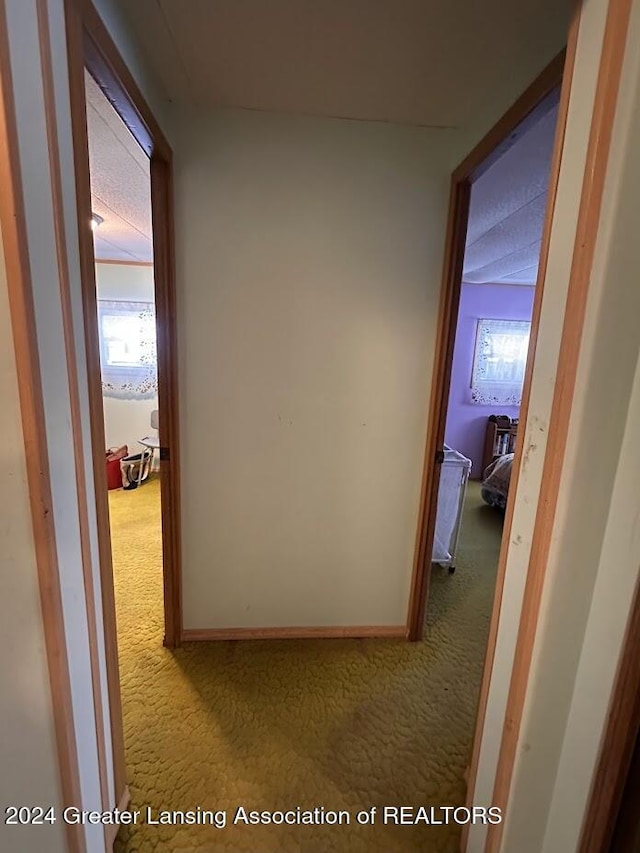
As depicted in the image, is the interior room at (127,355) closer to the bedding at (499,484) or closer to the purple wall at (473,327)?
the bedding at (499,484)

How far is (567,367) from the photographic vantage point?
767mm

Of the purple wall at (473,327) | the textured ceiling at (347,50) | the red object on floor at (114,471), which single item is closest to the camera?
the textured ceiling at (347,50)

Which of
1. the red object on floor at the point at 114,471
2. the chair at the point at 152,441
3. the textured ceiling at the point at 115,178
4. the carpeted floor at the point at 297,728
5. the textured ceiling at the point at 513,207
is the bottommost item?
the carpeted floor at the point at 297,728

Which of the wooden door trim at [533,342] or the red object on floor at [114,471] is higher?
the wooden door trim at [533,342]

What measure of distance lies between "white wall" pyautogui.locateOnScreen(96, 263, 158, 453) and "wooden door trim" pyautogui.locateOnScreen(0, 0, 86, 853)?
11.6 ft

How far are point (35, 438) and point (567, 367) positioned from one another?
107cm

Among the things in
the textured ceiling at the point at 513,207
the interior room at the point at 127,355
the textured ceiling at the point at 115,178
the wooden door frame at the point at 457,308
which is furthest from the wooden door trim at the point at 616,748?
the textured ceiling at the point at 115,178

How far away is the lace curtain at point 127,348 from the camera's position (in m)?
4.00

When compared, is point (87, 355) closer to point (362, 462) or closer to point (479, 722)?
point (362, 462)

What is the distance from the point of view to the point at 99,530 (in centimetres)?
102

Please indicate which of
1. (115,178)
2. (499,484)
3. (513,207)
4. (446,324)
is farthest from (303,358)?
(499,484)

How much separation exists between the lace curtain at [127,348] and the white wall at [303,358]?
2.70 m

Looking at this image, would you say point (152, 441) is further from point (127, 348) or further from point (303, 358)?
point (303, 358)

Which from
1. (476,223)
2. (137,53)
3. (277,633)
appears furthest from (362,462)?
(476,223)
